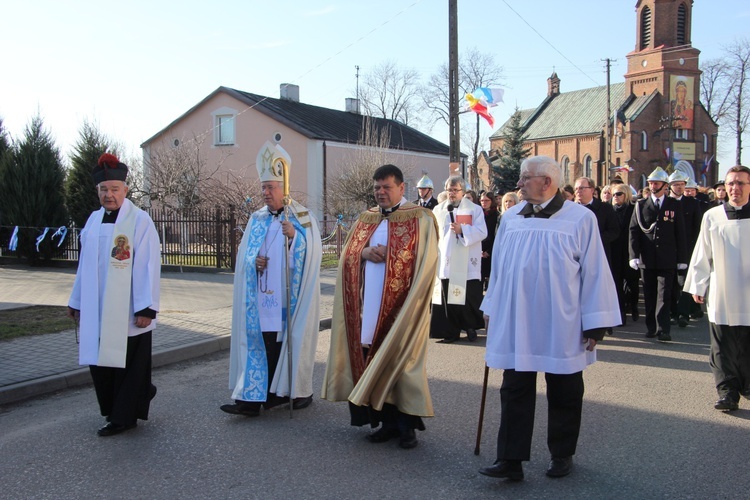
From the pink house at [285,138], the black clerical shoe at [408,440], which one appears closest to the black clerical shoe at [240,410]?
the black clerical shoe at [408,440]

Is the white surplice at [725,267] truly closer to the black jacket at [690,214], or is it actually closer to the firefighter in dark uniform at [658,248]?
the firefighter in dark uniform at [658,248]

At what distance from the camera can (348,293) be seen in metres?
5.28

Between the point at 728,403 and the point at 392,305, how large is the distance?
2957mm

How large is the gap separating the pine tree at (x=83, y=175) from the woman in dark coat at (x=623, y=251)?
52.2 ft

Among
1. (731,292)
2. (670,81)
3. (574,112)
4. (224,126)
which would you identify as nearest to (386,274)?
(731,292)

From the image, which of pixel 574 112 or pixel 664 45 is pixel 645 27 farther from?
pixel 574 112

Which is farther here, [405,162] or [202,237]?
[405,162]

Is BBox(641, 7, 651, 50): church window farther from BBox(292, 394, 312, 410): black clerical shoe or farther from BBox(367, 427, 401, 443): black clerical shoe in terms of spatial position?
BBox(367, 427, 401, 443): black clerical shoe

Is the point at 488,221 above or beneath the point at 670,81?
beneath

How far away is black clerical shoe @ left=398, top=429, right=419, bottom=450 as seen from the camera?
15.9 ft

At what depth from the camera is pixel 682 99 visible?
6700 cm

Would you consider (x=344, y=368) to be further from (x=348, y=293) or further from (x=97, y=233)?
(x=97, y=233)

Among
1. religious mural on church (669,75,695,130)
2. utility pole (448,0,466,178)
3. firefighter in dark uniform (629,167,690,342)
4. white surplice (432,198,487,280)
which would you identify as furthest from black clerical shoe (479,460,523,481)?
religious mural on church (669,75,695,130)

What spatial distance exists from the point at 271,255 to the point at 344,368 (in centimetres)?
127
